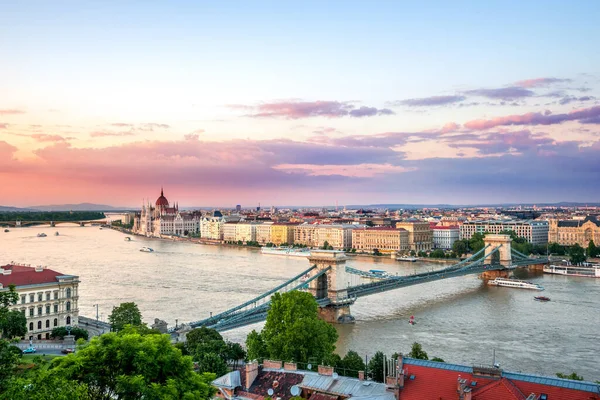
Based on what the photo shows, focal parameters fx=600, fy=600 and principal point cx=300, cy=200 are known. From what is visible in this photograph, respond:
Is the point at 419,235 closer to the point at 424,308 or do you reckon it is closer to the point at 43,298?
the point at 424,308

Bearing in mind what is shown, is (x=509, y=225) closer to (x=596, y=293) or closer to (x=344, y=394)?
(x=596, y=293)

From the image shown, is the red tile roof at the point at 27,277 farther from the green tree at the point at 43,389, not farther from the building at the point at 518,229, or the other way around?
the building at the point at 518,229

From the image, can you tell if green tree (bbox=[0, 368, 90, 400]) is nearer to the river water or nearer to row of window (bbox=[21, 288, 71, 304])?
the river water

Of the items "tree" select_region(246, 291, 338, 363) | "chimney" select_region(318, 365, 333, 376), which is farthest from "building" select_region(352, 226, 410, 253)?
"chimney" select_region(318, 365, 333, 376)

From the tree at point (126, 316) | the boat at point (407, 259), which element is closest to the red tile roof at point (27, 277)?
the tree at point (126, 316)

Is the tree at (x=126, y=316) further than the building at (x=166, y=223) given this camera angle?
No

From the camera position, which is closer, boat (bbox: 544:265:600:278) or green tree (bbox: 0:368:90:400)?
green tree (bbox: 0:368:90:400)
